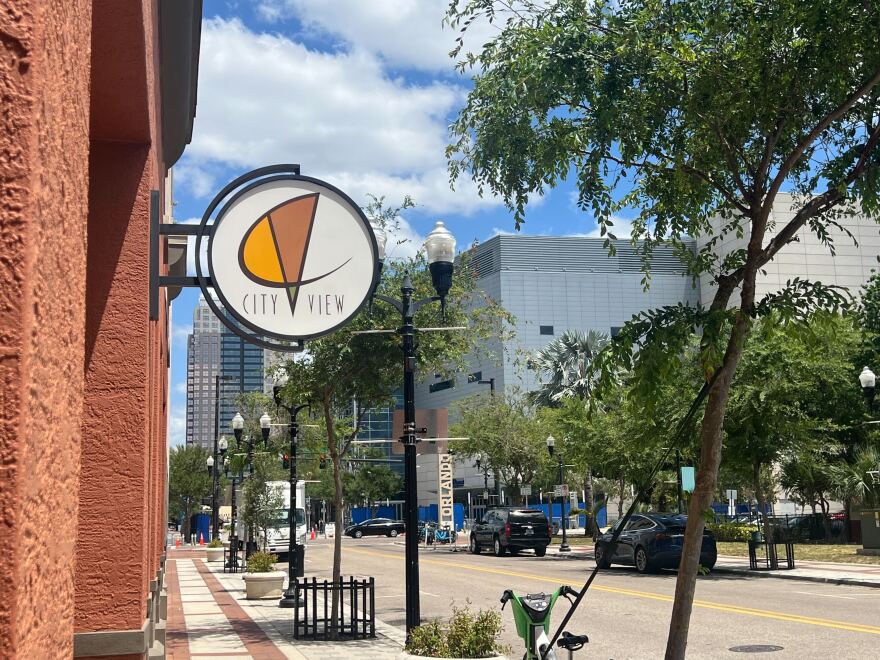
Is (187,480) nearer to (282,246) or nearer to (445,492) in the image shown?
(445,492)

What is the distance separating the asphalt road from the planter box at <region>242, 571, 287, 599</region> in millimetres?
2523

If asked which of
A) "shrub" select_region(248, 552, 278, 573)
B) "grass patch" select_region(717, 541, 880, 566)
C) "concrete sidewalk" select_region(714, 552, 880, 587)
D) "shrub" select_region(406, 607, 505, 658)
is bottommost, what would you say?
"grass patch" select_region(717, 541, 880, 566)

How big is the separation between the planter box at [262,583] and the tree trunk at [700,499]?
56.7 feet

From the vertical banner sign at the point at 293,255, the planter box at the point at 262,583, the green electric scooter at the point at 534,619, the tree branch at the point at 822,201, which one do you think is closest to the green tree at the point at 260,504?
the planter box at the point at 262,583

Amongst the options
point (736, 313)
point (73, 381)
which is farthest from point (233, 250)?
point (736, 313)

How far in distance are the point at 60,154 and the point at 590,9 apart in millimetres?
8387

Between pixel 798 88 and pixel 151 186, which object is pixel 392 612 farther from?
pixel 151 186

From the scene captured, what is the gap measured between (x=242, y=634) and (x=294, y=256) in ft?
43.0

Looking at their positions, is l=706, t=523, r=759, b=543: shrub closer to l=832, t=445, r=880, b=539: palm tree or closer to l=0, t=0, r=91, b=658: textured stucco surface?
l=832, t=445, r=880, b=539: palm tree

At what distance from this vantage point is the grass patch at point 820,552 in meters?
30.3

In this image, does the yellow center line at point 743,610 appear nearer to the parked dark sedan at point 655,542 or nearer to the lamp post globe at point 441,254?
the parked dark sedan at point 655,542

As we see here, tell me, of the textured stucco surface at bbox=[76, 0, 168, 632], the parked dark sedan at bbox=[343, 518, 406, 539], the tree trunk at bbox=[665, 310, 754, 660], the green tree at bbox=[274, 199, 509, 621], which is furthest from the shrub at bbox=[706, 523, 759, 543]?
the textured stucco surface at bbox=[76, 0, 168, 632]

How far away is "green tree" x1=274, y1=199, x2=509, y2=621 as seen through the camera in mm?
18188

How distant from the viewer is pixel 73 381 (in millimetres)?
1877
